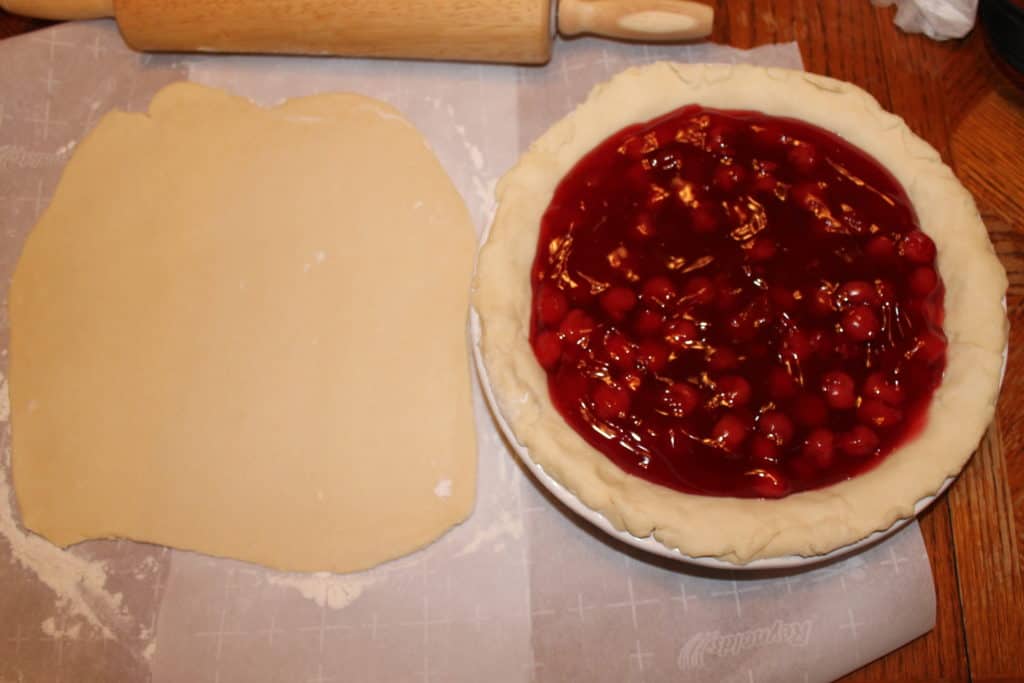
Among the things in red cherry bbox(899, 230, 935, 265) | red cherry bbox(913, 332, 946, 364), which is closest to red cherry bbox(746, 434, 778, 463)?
red cherry bbox(913, 332, 946, 364)

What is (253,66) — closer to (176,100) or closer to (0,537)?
(176,100)

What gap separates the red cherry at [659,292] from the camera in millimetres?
1579

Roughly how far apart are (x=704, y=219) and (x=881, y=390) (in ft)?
1.56

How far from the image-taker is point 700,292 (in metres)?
1.58

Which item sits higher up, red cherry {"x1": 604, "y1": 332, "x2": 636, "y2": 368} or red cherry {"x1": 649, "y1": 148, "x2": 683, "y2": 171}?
red cherry {"x1": 649, "y1": 148, "x2": 683, "y2": 171}

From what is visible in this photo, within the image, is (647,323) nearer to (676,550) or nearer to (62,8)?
(676,550)

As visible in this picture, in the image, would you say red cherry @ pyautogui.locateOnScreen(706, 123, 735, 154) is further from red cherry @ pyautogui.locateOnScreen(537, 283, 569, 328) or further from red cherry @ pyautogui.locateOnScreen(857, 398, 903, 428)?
red cherry @ pyautogui.locateOnScreen(857, 398, 903, 428)

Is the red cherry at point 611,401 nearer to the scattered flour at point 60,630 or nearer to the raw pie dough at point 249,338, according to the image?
the raw pie dough at point 249,338

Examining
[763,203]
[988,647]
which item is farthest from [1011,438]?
[763,203]

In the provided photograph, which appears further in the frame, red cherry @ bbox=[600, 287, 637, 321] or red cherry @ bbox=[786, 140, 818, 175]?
red cherry @ bbox=[786, 140, 818, 175]

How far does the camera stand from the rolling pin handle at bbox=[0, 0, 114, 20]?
7.18 ft

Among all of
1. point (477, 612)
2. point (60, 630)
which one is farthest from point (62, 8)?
point (477, 612)

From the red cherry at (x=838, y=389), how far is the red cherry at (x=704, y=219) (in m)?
0.38

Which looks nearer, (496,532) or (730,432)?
(730,432)
